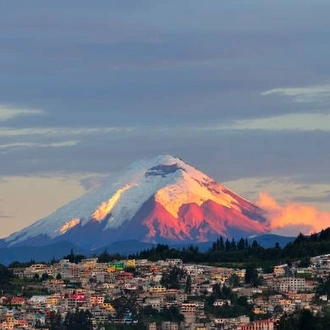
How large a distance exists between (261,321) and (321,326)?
47.5 metres

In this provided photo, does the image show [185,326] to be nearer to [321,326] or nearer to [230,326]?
[230,326]

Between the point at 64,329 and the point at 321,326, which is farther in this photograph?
the point at 64,329

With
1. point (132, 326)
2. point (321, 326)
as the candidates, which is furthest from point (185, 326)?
point (321, 326)

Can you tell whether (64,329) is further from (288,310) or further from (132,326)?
(288,310)

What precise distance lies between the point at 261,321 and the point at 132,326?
12935 mm

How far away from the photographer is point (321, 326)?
457 ft

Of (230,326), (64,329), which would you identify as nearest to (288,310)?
(230,326)

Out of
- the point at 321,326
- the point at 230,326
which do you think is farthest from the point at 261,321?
the point at 321,326

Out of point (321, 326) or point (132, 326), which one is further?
point (132, 326)

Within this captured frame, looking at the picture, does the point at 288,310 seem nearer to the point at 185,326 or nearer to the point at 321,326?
the point at 185,326

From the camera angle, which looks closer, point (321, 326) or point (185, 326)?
point (321, 326)

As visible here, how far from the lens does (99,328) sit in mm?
189500

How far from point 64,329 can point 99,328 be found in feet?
13.3

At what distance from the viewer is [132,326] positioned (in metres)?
192
